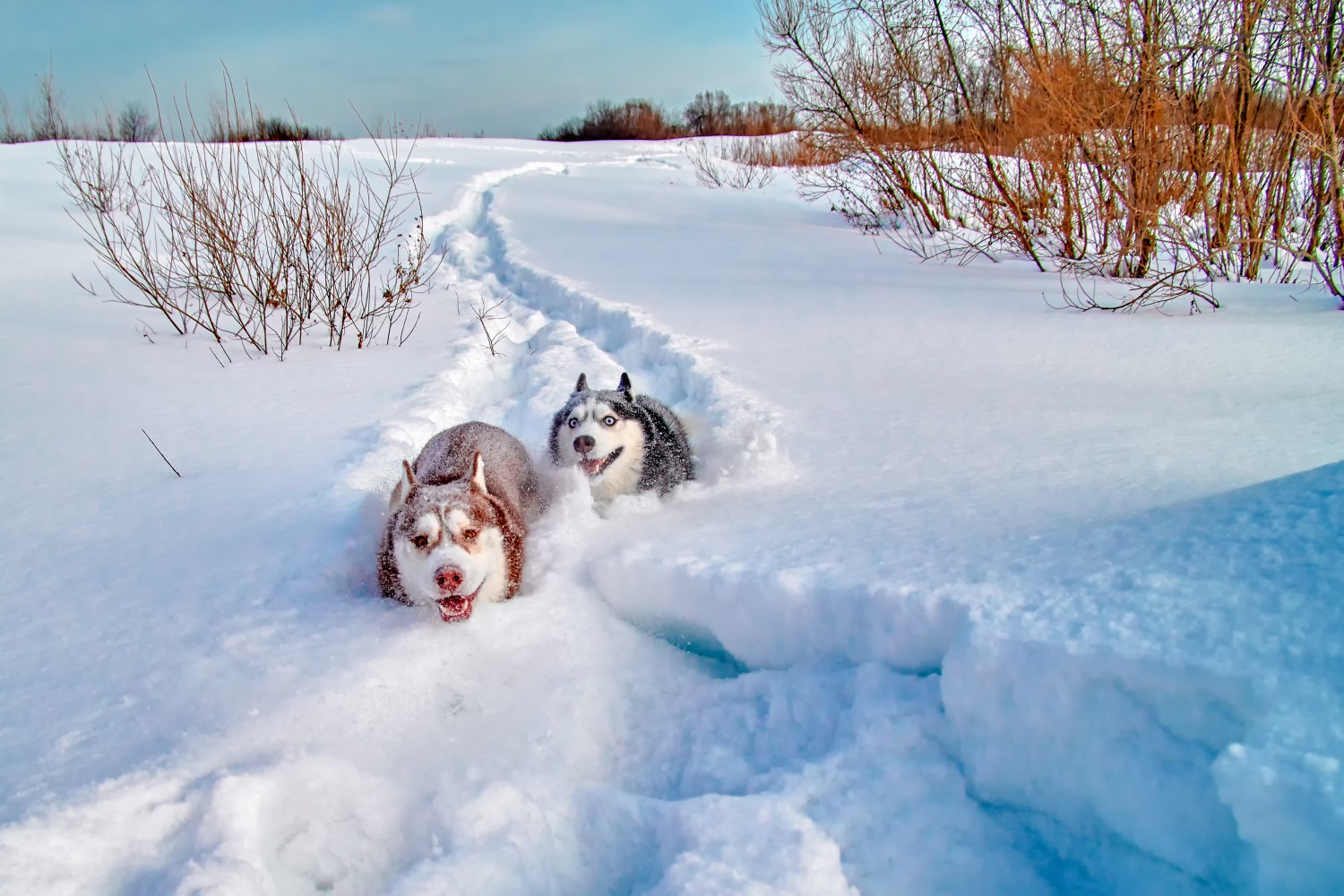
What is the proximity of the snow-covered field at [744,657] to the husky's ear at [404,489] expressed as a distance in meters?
0.29

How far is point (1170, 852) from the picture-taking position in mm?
1605

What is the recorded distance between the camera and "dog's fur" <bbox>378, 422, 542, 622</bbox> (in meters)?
2.61

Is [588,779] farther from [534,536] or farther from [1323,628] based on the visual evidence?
[1323,628]

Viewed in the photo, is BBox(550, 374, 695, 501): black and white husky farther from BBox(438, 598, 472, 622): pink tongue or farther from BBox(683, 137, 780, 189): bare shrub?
BBox(683, 137, 780, 189): bare shrub

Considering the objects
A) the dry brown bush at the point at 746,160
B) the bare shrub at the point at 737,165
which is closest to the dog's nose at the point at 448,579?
the dry brown bush at the point at 746,160

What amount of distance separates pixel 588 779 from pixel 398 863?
52 cm

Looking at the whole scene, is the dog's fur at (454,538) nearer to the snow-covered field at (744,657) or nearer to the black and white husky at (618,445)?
the snow-covered field at (744,657)

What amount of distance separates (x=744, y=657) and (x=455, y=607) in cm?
101

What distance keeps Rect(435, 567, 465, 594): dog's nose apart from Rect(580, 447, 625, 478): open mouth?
1.18m

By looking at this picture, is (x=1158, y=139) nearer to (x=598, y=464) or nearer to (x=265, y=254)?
(x=598, y=464)

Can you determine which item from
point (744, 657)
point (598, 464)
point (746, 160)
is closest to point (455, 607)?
point (744, 657)

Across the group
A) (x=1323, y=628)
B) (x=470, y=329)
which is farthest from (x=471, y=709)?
(x=470, y=329)

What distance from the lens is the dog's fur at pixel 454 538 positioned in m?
2.61

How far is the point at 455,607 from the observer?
2.67 meters
